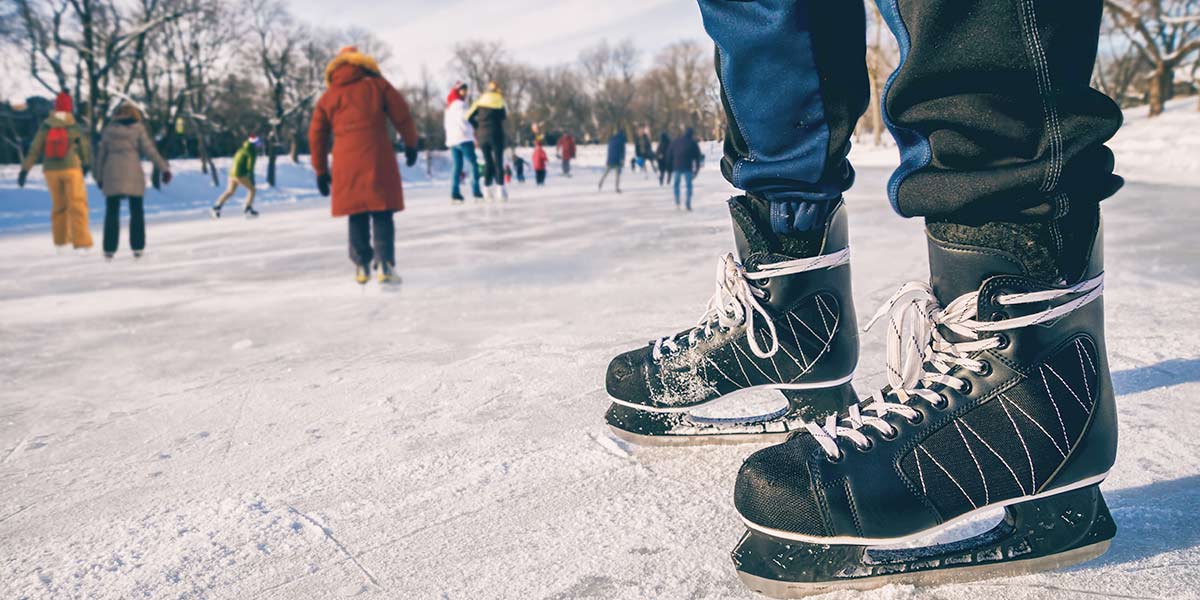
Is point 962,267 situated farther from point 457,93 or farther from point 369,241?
point 457,93

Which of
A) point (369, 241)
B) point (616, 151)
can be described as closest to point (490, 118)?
point (616, 151)

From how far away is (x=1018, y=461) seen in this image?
0.80 metres

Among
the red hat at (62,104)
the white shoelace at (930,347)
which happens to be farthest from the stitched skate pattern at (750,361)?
the red hat at (62,104)

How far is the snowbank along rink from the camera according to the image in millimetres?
864

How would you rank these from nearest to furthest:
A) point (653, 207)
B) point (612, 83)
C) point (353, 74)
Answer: point (353, 74), point (653, 207), point (612, 83)

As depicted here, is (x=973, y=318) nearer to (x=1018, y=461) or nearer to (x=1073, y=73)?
(x=1018, y=461)

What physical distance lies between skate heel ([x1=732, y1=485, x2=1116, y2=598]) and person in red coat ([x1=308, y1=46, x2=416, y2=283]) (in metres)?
3.38

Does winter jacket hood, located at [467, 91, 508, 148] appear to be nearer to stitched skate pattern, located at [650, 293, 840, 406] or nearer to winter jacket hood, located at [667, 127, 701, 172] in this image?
winter jacket hood, located at [667, 127, 701, 172]

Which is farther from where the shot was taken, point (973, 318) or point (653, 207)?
point (653, 207)

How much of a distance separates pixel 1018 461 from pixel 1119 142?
19235 millimetres

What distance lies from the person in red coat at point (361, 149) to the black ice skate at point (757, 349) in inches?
116

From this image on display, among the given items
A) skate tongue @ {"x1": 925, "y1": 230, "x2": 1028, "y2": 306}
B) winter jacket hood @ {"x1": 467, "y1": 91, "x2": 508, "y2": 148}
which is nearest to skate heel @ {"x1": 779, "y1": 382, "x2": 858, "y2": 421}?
skate tongue @ {"x1": 925, "y1": 230, "x2": 1028, "y2": 306}

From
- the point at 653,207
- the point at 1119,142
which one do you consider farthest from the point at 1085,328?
the point at 1119,142

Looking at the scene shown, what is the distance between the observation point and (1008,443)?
0.80m
